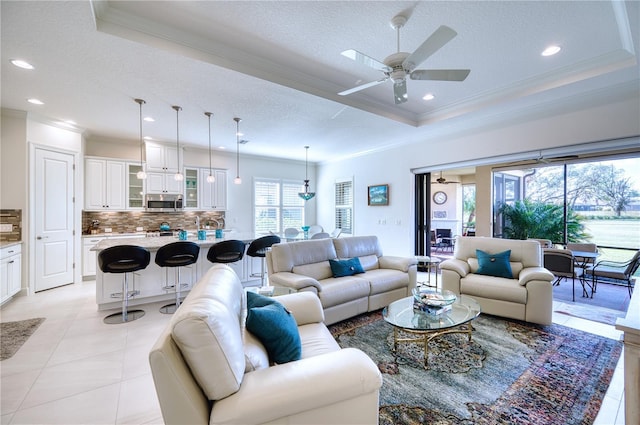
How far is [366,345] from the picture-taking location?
2.82 metres

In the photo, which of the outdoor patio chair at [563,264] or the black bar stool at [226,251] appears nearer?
the black bar stool at [226,251]

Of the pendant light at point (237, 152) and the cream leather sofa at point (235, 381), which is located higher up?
the pendant light at point (237, 152)

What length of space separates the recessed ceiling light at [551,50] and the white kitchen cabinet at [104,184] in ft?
23.1

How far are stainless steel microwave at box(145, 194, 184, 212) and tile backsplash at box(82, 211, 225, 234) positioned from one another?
1.02 feet

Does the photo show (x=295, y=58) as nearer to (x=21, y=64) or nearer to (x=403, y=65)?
(x=403, y=65)

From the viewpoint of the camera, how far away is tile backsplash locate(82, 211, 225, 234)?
570 centimetres

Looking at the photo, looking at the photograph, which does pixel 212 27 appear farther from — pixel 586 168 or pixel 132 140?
pixel 586 168

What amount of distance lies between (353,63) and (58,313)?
4937 mm

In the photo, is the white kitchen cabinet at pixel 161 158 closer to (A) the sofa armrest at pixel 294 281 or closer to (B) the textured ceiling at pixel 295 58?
(B) the textured ceiling at pixel 295 58

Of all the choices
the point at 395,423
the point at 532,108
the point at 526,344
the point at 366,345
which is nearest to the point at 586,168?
the point at 532,108

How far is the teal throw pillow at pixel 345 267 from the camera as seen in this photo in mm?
3787

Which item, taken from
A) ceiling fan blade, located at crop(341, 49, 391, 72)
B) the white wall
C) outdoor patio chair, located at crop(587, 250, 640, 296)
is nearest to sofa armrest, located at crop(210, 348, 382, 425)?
ceiling fan blade, located at crop(341, 49, 391, 72)

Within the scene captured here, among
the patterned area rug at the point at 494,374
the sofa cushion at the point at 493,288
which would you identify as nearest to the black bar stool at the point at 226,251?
the patterned area rug at the point at 494,374

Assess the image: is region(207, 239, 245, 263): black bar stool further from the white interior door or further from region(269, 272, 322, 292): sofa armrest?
the white interior door
